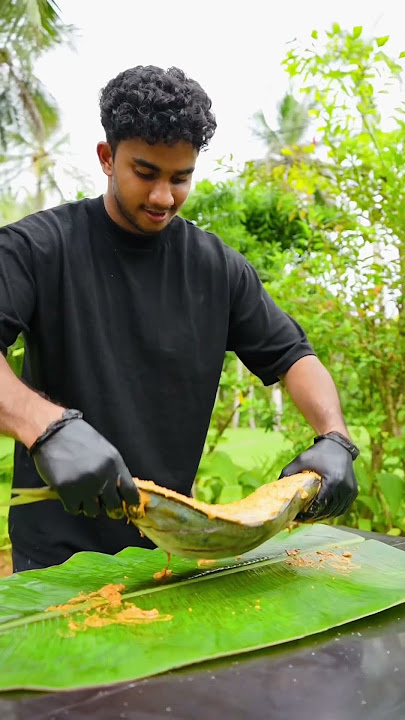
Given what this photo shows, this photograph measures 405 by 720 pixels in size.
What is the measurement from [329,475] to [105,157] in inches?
38.1

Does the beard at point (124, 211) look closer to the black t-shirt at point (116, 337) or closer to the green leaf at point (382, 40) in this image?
the black t-shirt at point (116, 337)

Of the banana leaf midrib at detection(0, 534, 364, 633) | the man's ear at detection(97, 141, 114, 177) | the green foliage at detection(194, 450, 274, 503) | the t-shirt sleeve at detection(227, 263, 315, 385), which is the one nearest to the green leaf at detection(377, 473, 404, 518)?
the green foliage at detection(194, 450, 274, 503)

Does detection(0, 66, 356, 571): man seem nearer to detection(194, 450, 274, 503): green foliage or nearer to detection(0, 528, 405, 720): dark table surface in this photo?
detection(0, 528, 405, 720): dark table surface

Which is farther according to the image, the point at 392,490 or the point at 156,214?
the point at 392,490

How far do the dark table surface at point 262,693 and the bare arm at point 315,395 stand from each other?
778 millimetres

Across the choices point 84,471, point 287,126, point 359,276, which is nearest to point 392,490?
point 359,276

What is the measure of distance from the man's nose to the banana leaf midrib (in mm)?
847

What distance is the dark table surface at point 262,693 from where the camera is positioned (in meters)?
0.90

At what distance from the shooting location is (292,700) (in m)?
0.95

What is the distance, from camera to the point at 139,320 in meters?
1.80

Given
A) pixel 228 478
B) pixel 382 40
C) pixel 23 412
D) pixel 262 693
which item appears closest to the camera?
pixel 262 693

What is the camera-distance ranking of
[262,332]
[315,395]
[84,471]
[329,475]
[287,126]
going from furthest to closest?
[287,126]
[262,332]
[315,395]
[329,475]
[84,471]

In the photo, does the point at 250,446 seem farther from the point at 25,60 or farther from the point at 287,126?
the point at 287,126

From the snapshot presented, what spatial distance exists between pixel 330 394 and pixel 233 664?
0.98 metres
